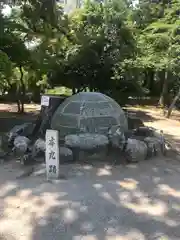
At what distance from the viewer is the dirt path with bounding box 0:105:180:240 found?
142 inches

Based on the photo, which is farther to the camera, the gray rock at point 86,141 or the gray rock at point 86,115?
the gray rock at point 86,115

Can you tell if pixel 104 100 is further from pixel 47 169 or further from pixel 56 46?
pixel 56 46

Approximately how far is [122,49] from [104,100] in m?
5.96

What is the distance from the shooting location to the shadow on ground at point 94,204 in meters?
3.62

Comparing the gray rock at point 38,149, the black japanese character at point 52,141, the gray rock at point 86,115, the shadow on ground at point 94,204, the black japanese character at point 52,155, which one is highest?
the gray rock at point 86,115

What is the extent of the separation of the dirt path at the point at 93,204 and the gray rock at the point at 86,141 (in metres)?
0.42

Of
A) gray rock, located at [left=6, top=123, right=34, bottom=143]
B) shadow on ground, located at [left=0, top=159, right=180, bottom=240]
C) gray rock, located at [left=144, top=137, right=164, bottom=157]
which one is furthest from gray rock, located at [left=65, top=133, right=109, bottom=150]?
gray rock, located at [left=6, top=123, right=34, bottom=143]

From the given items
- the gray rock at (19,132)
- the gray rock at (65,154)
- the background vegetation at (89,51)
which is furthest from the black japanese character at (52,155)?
→ the background vegetation at (89,51)

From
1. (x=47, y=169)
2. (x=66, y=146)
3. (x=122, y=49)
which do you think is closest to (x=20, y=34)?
(x=122, y=49)

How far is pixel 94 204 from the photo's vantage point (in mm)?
4262

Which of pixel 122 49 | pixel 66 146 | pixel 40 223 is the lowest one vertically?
pixel 40 223

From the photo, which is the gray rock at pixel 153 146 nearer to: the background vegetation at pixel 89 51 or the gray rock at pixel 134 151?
the gray rock at pixel 134 151

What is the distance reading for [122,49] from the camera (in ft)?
40.6

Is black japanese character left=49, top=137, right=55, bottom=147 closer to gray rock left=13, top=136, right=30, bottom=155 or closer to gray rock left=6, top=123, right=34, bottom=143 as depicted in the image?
gray rock left=13, top=136, right=30, bottom=155
